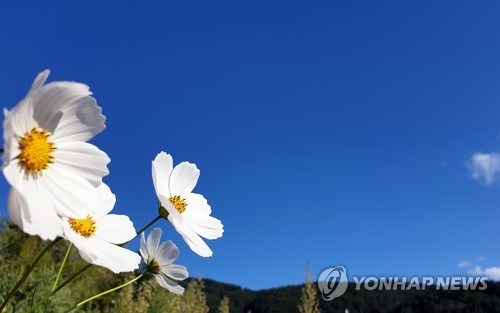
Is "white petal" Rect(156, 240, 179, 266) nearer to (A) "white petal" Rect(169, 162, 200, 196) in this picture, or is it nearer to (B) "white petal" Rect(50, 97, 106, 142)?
(A) "white petal" Rect(169, 162, 200, 196)

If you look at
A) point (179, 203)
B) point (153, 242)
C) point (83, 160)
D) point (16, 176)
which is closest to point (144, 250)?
point (153, 242)

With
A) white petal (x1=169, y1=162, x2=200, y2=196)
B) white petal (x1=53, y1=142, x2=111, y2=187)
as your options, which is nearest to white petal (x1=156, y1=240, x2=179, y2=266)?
white petal (x1=169, y1=162, x2=200, y2=196)

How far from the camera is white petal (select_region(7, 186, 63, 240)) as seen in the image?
556 mm

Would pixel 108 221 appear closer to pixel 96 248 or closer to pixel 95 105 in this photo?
pixel 96 248

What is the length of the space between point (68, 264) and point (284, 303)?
29.5 m

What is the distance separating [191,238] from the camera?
0.91m

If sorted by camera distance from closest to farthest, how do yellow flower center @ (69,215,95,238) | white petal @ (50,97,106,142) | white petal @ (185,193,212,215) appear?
white petal @ (50,97,106,142)
yellow flower center @ (69,215,95,238)
white petal @ (185,193,212,215)

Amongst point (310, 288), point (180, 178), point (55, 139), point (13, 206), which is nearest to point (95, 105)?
point (55, 139)

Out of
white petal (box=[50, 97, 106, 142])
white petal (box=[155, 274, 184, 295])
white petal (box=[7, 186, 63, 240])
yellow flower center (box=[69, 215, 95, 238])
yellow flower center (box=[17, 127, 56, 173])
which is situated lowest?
white petal (box=[7, 186, 63, 240])

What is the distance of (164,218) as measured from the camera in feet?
2.97

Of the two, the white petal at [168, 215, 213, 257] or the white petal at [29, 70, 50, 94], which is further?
the white petal at [168, 215, 213, 257]

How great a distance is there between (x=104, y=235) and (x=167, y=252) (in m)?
0.26

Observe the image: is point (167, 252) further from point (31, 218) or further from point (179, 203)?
point (31, 218)

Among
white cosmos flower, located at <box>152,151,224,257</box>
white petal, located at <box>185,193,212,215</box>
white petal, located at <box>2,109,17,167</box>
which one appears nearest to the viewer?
white petal, located at <box>2,109,17,167</box>
